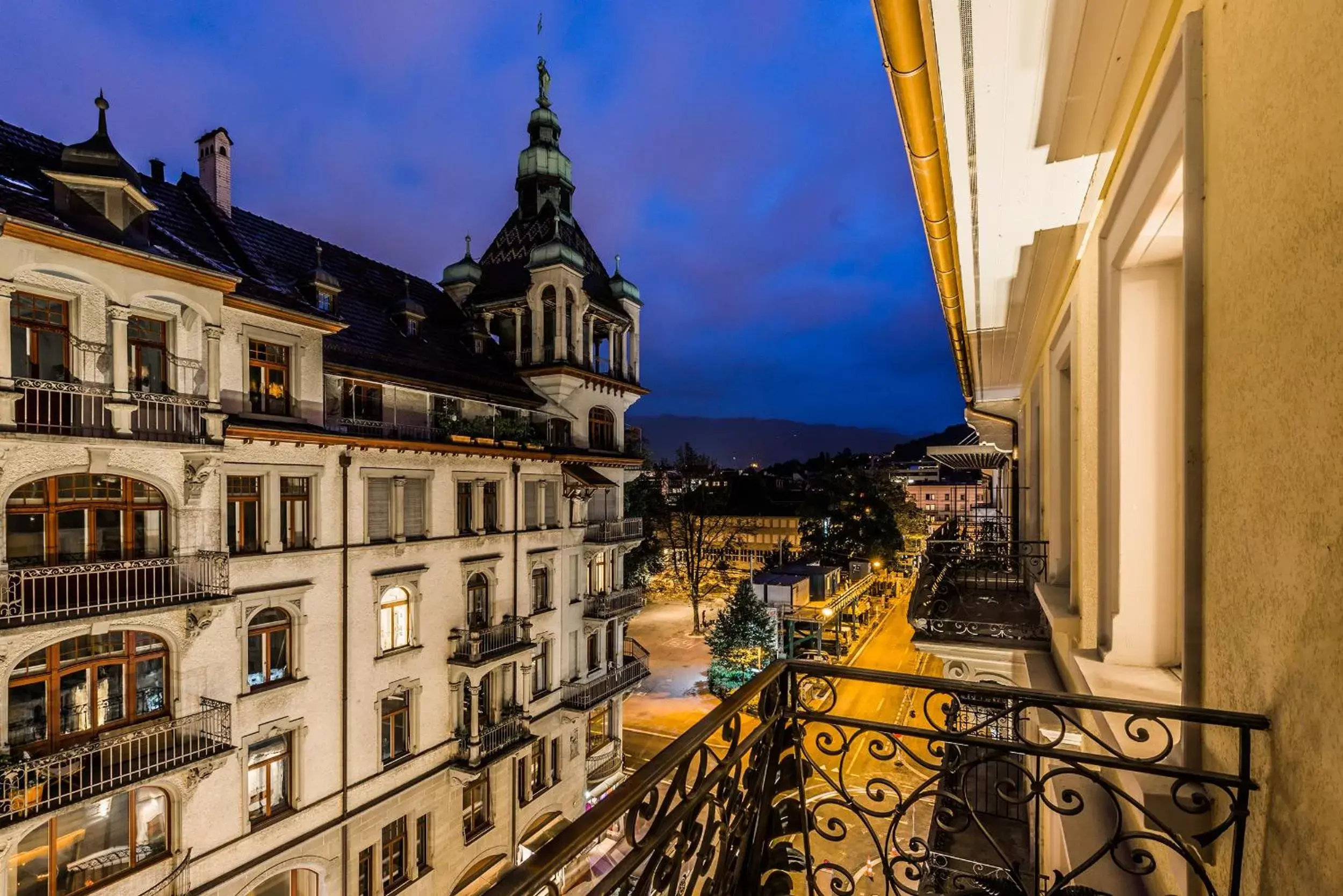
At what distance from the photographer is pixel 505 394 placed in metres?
16.5

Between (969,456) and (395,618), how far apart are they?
49.8 ft

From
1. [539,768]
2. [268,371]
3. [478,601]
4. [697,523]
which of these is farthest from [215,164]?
[697,523]

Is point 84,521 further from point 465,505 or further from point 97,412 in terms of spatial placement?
point 465,505

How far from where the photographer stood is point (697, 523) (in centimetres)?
3747

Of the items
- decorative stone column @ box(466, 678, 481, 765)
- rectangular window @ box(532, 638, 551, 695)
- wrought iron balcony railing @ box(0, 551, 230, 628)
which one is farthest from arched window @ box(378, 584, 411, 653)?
rectangular window @ box(532, 638, 551, 695)

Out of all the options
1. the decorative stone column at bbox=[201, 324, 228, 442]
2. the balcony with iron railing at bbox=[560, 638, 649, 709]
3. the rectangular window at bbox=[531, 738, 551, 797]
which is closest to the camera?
the decorative stone column at bbox=[201, 324, 228, 442]

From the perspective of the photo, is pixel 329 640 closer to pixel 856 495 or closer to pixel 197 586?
pixel 197 586

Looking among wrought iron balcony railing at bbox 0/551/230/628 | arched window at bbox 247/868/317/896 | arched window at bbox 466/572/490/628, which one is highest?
wrought iron balcony railing at bbox 0/551/230/628

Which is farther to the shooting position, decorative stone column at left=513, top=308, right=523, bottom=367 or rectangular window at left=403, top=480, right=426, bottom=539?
decorative stone column at left=513, top=308, right=523, bottom=367

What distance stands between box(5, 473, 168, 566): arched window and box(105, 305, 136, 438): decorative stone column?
34.6 inches

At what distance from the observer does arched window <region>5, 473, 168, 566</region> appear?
328 inches

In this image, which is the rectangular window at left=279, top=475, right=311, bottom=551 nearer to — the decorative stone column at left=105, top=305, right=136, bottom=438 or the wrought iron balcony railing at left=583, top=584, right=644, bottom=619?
the decorative stone column at left=105, top=305, right=136, bottom=438

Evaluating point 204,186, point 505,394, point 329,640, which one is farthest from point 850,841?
point 204,186

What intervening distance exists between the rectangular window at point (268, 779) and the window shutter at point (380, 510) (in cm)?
393
